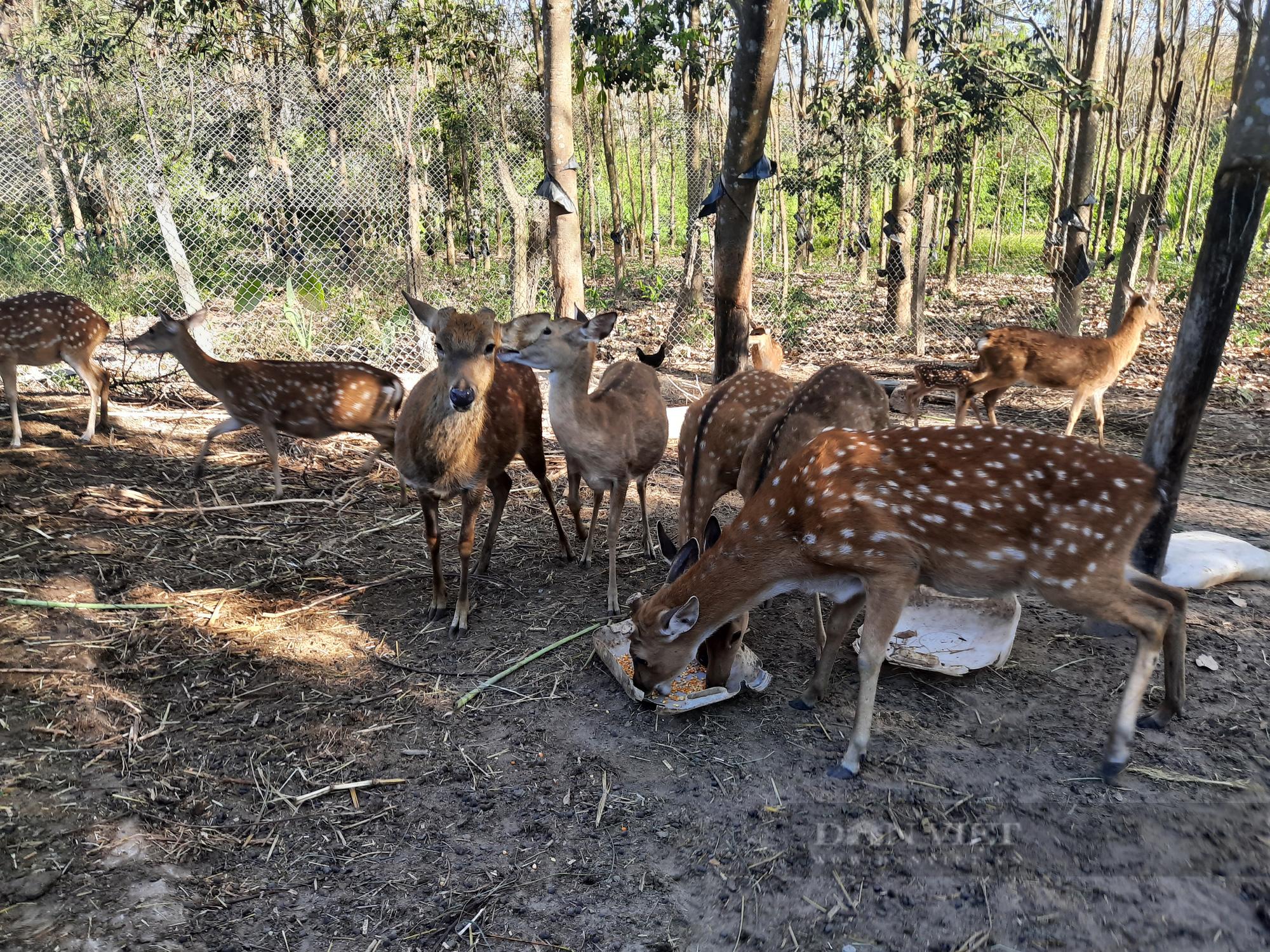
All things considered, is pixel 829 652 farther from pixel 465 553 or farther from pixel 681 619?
pixel 465 553

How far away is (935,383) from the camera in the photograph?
8.28m

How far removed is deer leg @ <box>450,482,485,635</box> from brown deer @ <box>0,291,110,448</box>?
13.5ft

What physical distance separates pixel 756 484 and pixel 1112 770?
5.89 feet

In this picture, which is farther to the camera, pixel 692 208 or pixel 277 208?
pixel 692 208

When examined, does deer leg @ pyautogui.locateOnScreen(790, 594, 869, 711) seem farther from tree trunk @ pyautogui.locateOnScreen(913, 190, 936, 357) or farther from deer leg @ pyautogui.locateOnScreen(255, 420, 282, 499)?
tree trunk @ pyautogui.locateOnScreen(913, 190, 936, 357)

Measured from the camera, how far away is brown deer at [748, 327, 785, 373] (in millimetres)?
8398

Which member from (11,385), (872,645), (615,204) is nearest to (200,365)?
(11,385)

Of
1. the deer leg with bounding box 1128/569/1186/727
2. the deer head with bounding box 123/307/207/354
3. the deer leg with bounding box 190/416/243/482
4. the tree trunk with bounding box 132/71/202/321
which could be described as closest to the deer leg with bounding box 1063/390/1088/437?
the deer leg with bounding box 1128/569/1186/727

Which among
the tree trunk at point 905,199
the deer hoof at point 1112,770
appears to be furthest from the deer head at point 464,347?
the tree trunk at point 905,199

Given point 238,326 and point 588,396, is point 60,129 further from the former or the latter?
point 588,396

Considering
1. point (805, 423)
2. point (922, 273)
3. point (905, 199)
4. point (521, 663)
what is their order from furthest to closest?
point (905, 199) < point (922, 273) < point (805, 423) < point (521, 663)

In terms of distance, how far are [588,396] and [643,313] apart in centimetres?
908

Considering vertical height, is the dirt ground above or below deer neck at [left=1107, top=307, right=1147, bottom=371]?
below

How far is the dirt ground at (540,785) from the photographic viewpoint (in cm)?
264
